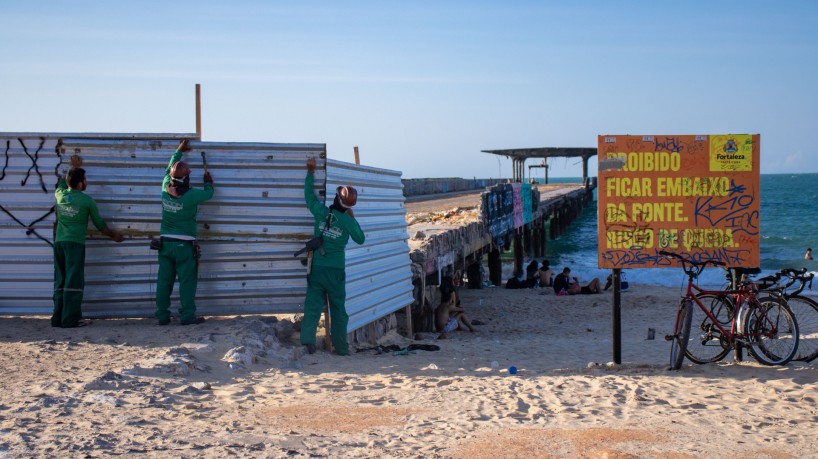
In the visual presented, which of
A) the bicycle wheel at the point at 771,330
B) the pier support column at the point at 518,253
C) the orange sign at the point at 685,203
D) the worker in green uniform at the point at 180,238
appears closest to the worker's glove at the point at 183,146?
the worker in green uniform at the point at 180,238

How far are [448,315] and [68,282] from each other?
6.44 meters

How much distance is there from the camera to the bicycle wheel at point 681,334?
671cm

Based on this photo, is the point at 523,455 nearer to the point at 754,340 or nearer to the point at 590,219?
the point at 754,340

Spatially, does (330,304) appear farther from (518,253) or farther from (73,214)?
(518,253)

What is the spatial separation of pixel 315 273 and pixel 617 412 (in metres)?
3.10

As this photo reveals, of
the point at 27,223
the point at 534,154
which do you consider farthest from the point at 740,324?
the point at 534,154

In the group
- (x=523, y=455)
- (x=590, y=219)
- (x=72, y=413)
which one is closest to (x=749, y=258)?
(x=523, y=455)

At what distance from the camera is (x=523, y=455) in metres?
4.29

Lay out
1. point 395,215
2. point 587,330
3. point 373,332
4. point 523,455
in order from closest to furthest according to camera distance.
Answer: point 523,455 < point 373,332 < point 395,215 < point 587,330

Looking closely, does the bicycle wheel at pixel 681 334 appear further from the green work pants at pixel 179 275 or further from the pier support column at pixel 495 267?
the pier support column at pixel 495 267

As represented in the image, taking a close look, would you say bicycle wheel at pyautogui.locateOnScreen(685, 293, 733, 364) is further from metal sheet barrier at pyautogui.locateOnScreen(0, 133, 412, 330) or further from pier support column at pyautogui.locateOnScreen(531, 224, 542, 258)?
pier support column at pyautogui.locateOnScreen(531, 224, 542, 258)

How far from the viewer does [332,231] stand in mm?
7137

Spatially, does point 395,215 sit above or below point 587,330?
above

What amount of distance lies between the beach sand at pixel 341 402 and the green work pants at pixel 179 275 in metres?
0.20
